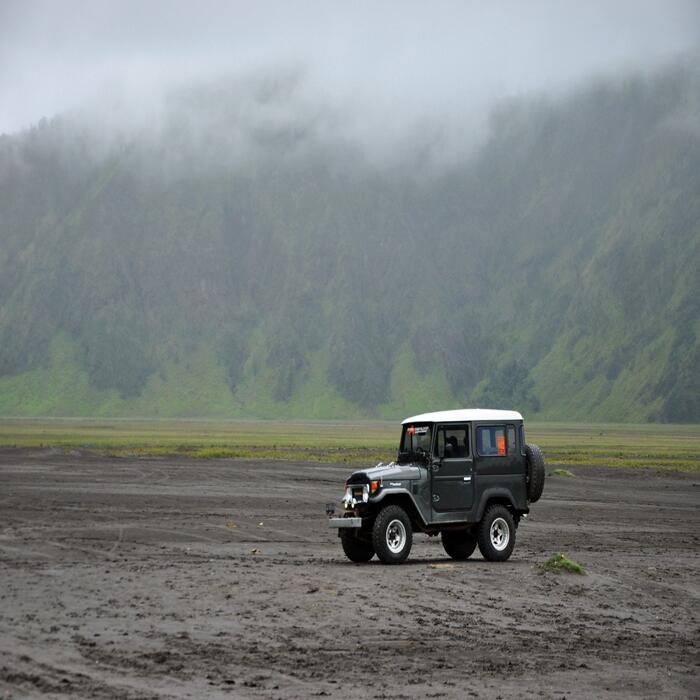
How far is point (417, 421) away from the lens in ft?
82.5

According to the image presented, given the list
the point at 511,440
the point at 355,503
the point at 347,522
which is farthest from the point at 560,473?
the point at 347,522

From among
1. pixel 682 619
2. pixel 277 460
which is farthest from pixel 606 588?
pixel 277 460

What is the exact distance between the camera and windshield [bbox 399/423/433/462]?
24797 millimetres

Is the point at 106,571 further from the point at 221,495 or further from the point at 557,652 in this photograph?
the point at 221,495

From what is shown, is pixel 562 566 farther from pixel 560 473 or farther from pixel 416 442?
pixel 560 473

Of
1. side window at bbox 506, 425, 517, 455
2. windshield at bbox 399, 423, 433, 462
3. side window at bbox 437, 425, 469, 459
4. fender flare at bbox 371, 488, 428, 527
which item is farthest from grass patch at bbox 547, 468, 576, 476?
fender flare at bbox 371, 488, 428, 527

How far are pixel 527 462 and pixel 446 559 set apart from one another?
268 cm

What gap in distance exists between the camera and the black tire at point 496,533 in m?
25.4

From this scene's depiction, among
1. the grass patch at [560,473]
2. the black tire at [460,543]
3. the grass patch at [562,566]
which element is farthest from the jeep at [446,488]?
the grass patch at [560,473]

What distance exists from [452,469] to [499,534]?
6.90 feet

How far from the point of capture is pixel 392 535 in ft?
80.7

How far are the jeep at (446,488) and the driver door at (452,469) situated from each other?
0.02m

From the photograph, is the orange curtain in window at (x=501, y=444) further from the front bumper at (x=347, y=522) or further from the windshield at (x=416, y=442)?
the front bumper at (x=347, y=522)

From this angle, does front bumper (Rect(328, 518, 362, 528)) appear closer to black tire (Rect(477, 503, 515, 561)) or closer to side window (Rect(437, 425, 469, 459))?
side window (Rect(437, 425, 469, 459))
